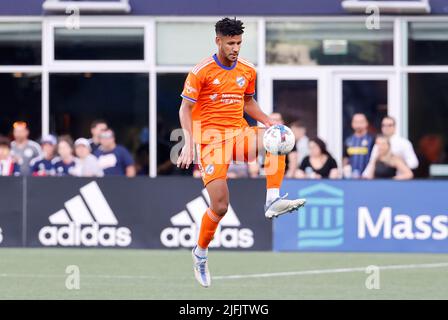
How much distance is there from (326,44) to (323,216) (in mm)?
4868

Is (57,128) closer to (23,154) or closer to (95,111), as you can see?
(95,111)

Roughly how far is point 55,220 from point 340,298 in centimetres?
651

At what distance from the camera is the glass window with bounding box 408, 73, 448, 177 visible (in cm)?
2172

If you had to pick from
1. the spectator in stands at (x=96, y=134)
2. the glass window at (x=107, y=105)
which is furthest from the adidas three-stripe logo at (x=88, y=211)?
the glass window at (x=107, y=105)

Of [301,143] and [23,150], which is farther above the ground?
[301,143]

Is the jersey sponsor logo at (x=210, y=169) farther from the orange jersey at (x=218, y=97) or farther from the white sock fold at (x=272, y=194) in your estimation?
the white sock fold at (x=272, y=194)

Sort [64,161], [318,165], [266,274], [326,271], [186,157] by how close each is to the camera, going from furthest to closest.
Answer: [64,161] → [318,165] → [326,271] → [266,274] → [186,157]

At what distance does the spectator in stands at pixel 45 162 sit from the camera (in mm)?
19016

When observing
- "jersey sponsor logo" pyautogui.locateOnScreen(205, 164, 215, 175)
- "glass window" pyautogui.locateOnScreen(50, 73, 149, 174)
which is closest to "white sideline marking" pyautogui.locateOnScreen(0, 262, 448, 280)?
"jersey sponsor logo" pyautogui.locateOnScreen(205, 164, 215, 175)

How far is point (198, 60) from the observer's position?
22.0 m

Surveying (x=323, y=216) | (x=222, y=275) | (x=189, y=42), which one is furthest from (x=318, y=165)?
Result: (x=189, y=42)

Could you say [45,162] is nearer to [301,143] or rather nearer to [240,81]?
[301,143]

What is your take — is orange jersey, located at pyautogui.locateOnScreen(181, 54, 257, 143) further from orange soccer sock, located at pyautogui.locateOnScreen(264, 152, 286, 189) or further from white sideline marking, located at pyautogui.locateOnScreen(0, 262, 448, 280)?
white sideline marking, located at pyautogui.locateOnScreen(0, 262, 448, 280)

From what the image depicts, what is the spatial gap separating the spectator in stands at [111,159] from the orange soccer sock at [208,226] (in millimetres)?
6389
